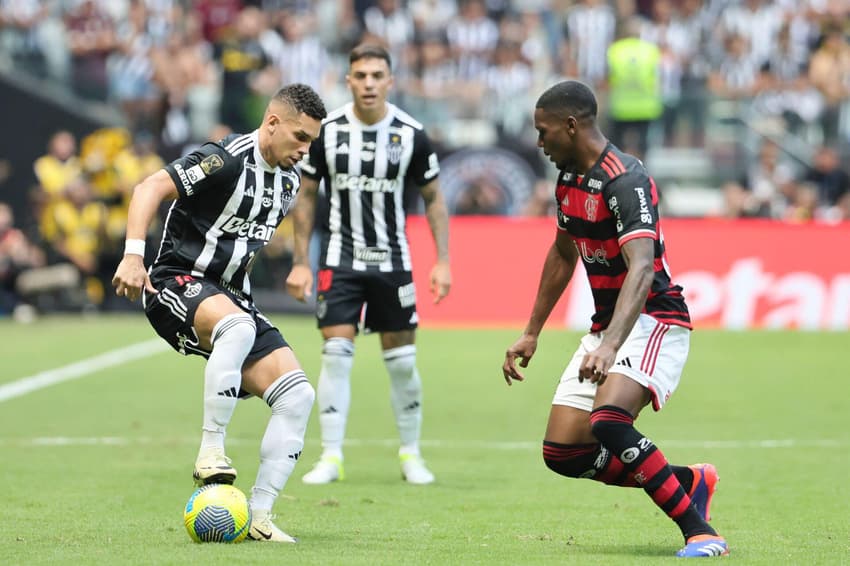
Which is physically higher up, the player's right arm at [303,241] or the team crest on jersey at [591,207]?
the team crest on jersey at [591,207]

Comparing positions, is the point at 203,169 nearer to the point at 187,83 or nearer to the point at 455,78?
the point at 455,78

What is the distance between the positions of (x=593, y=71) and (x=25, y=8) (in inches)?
379

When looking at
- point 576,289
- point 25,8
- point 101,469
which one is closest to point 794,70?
point 576,289

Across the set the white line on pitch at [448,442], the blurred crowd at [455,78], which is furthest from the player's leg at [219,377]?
the blurred crowd at [455,78]

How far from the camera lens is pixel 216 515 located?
21.6 feet

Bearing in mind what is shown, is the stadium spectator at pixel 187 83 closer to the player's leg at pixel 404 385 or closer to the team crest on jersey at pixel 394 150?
the team crest on jersey at pixel 394 150

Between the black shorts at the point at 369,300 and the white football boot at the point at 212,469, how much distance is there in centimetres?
284

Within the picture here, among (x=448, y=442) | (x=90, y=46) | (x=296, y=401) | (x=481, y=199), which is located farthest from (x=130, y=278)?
(x=90, y=46)

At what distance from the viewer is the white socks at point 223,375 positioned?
6727 millimetres

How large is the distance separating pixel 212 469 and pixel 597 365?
1.81 metres

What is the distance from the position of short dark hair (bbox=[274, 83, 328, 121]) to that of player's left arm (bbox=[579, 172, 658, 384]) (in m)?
1.42

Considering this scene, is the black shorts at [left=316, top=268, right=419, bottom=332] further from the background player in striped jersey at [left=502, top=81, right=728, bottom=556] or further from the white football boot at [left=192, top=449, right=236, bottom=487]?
the white football boot at [left=192, top=449, right=236, bottom=487]

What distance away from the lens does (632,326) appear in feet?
20.8

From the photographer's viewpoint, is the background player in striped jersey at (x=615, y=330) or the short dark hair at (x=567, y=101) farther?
the short dark hair at (x=567, y=101)
